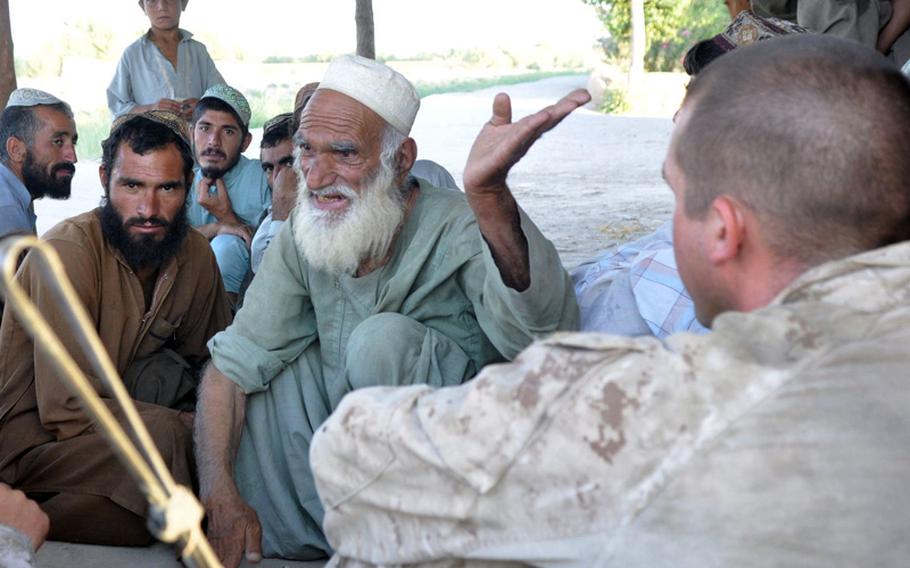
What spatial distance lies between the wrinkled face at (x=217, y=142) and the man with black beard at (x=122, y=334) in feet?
5.88

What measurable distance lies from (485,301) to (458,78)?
138 ft

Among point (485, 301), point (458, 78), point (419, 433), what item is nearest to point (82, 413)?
point (485, 301)

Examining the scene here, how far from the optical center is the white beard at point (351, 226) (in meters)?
3.56

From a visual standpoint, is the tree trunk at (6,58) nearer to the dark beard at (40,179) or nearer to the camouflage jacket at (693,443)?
the dark beard at (40,179)

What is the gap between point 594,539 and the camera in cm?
130

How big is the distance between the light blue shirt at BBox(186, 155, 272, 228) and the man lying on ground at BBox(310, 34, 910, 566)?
502 cm

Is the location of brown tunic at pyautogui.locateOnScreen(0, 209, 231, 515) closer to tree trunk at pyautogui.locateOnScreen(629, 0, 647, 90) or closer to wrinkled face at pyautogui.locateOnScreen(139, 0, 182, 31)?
wrinkled face at pyautogui.locateOnScreen(139, 0, 182, 31)

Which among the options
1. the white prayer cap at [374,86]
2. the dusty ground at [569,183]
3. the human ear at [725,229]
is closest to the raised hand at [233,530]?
the dusty ground at [569,183]

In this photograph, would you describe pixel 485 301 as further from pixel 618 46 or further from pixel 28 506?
pixel 618 46

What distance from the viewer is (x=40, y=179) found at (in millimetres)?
6145

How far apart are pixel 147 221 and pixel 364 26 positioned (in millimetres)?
5876

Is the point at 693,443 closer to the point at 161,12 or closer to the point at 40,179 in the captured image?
the point at 40,179

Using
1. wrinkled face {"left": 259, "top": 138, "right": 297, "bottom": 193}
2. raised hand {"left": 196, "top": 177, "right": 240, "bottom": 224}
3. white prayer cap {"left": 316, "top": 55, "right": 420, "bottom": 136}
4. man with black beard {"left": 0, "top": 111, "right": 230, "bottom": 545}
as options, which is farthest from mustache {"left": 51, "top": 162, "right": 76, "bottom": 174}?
white prayer cap {"left": 316, "top": 55, "right": 420, "bottom": 136}

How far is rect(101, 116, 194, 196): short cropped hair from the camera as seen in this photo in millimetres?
4270
